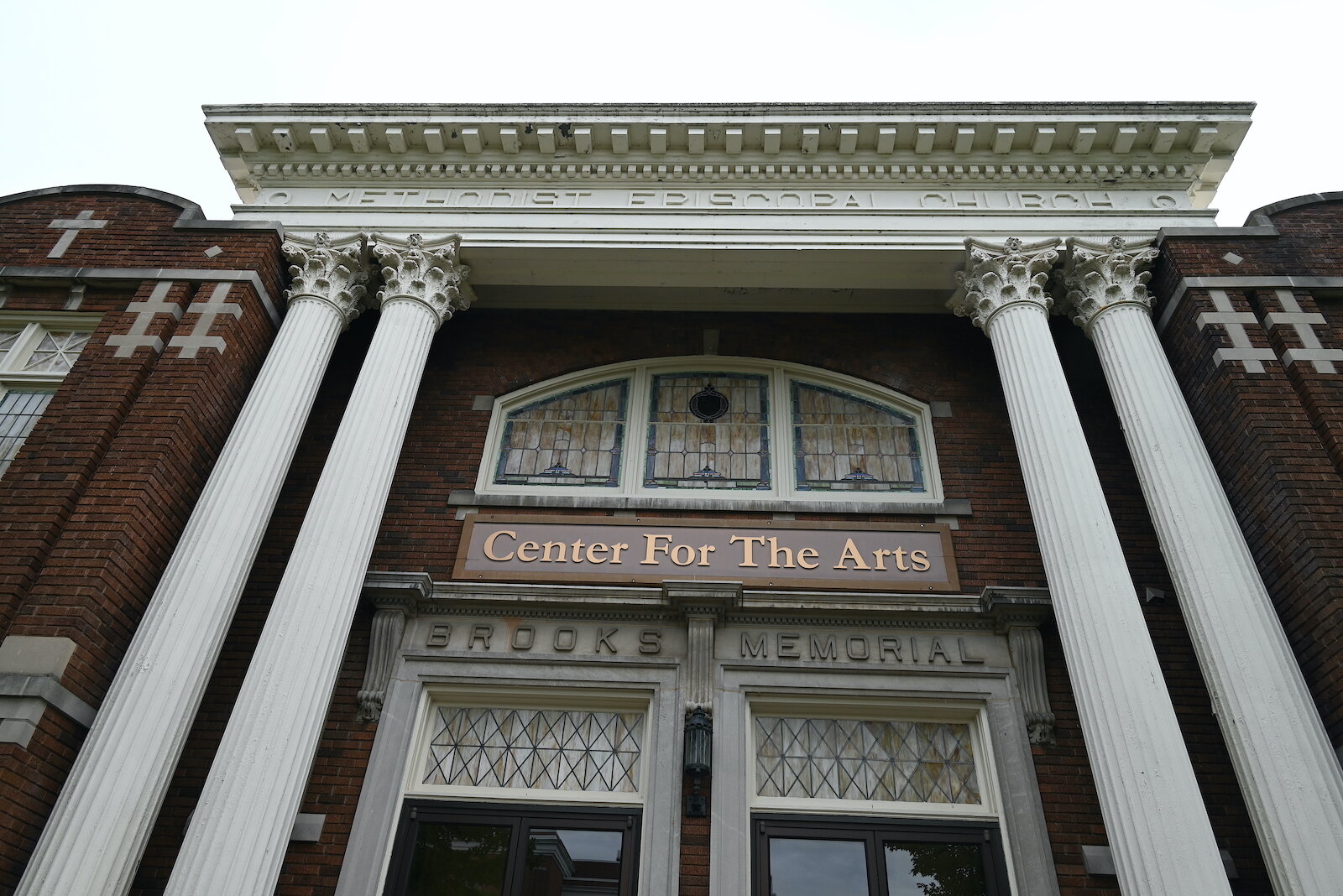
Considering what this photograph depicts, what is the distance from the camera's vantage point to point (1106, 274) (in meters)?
9.85

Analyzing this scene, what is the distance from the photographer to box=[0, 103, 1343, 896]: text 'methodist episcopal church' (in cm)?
715

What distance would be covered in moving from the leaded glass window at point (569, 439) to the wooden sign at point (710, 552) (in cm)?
81

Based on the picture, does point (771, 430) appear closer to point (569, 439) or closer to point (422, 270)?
point (569, 439)

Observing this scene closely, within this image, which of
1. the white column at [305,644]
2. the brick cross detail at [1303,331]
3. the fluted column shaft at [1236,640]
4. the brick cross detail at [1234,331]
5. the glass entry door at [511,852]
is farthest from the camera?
the brick cross detail at [1303,331]

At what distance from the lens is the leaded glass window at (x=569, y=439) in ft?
35.1

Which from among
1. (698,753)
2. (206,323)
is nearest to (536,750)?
(698,753)

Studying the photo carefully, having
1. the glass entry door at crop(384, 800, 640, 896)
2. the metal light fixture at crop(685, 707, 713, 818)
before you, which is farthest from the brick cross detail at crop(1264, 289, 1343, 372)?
the glass entry door at crop(384, 800, 640, 896)

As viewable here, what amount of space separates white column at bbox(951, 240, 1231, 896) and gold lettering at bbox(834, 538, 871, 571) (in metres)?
1.87

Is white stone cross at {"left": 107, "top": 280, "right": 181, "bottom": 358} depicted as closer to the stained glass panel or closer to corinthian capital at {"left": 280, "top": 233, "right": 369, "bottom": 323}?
corinthian capital at {"left": 280, "top": 233, "right": 369, "bottom": 323}

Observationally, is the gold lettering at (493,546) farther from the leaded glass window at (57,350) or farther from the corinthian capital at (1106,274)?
the corinthian capital at (1106,274)

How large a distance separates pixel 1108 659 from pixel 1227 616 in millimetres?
1089

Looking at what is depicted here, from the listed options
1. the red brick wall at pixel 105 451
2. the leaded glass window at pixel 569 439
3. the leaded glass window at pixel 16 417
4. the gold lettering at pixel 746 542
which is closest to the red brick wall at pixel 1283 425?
the gold lettering at pixel 746 542

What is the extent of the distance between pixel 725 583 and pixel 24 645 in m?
5.71

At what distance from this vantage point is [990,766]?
841cm
